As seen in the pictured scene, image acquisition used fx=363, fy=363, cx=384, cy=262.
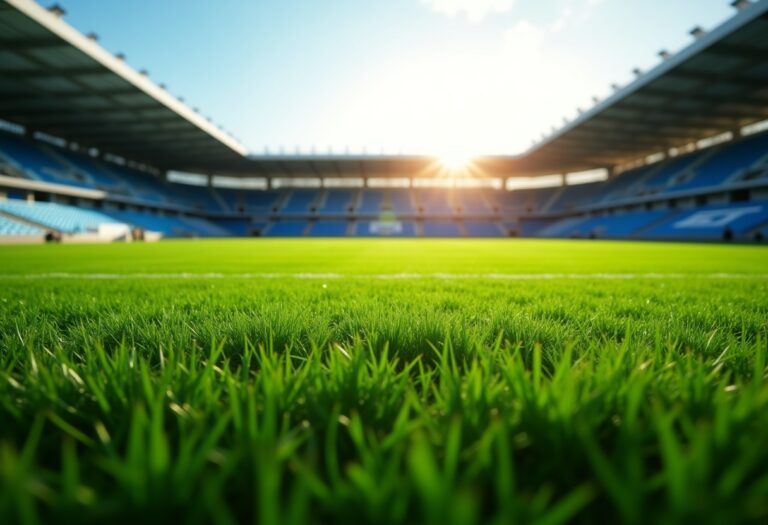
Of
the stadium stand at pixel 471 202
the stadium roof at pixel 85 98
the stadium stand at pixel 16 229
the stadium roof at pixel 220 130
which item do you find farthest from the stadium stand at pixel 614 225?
the stadium stand at pixel 16 229

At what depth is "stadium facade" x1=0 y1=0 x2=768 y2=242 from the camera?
23094mm

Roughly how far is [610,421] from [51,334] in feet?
8.21

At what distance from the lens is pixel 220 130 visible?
125ft

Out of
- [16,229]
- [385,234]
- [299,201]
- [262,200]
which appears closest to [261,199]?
[262,200]

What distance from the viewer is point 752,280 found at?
16.9 ft

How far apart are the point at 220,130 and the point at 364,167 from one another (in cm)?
1958

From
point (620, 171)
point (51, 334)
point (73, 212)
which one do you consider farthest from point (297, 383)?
point (620, 171)

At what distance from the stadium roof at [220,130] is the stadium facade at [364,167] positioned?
0.14 meters

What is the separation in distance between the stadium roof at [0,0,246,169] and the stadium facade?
0.13 metres

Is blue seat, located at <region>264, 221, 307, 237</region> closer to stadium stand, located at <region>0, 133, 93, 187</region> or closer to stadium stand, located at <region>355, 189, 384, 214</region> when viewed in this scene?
stadium stand, located at <region>355, 189, 384, 214</region>

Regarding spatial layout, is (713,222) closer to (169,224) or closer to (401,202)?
(401,202)

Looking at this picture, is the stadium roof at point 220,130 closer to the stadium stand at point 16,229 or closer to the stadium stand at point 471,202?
the stadium stand at point 471,202

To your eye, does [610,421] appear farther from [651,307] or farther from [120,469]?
[651,307]

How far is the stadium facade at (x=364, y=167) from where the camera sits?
909 inches
